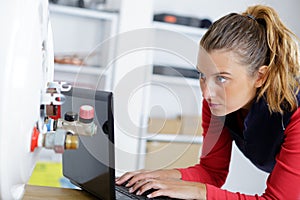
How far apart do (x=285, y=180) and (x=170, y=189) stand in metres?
0.29

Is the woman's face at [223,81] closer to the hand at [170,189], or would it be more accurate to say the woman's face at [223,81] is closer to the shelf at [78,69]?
the hand at [170,189]

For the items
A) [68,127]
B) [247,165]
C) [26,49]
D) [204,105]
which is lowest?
[247,165]

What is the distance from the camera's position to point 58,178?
8.73 feet

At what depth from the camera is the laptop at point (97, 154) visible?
0.93 m

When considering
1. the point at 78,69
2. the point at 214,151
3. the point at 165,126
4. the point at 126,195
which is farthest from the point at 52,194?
the point at 165,126

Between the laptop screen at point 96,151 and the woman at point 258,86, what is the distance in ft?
0.36

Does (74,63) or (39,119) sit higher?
(39,119)

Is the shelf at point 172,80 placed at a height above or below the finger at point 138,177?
below

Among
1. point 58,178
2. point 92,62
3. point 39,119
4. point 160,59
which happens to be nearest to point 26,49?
point 39,119

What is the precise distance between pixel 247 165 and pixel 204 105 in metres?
2.14

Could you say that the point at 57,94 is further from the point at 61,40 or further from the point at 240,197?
the point at 61,40

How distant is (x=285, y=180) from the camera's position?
1167mm

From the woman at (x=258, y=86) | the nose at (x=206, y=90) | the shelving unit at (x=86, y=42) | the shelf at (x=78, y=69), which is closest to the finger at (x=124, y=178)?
the woman at (x=258, y=86)

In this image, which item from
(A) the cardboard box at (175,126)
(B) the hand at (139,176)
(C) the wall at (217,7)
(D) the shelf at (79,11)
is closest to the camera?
(B) the hand at (139,176)
